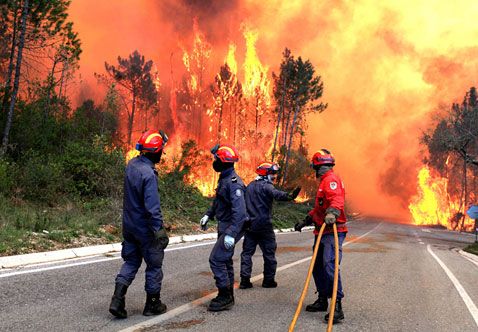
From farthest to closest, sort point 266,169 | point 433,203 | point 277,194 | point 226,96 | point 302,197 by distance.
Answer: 1. point 433,203
2. point 226,96
3. point 302,197
4. point 266,169
5. point 277,194

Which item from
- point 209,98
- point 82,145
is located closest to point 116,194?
point 82,145

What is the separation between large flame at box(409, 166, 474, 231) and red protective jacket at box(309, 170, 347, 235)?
59623 millimetres

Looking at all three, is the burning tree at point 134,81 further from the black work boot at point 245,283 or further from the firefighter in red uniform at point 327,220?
the firefighter in red uniform at point 327,220

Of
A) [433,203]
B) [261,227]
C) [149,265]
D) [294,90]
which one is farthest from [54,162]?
[433,203]

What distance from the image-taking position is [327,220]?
15.6 ft

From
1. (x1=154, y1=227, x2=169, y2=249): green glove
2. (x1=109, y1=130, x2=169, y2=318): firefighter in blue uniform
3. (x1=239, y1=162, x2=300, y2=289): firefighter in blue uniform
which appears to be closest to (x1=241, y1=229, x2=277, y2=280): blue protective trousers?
(x1=239, y1=162, x2=300, y2=289): firefighter in blue uniform

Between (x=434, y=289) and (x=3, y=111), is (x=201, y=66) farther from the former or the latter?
(x=434, y=289)

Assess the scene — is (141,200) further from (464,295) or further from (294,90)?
(294,90)

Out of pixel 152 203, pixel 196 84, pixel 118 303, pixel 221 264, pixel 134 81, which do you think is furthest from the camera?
pixel 196 84

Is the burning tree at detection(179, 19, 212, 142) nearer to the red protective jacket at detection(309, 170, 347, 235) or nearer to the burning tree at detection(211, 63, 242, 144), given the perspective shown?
the burning tree at detection(211, 63, 242, 144)

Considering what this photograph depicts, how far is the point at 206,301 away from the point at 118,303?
4.63ft

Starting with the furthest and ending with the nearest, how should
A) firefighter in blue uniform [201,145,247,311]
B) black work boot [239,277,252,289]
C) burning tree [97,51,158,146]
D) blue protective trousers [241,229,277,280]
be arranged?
burning tree [97,51,158,146]
blue protective trousers [241,229,277,280]
black work boot [239,277,252,289]
firefighter in blue uniform [201,145,247,311]

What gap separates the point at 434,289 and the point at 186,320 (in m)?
5.16

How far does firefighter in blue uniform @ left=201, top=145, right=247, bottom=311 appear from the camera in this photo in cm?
507
